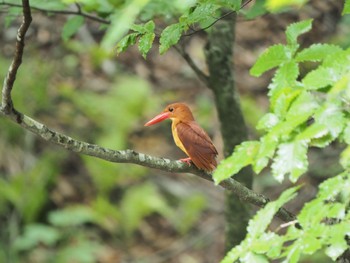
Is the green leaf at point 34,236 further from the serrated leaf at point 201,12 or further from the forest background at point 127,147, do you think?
the serrated leaf at point 201,12

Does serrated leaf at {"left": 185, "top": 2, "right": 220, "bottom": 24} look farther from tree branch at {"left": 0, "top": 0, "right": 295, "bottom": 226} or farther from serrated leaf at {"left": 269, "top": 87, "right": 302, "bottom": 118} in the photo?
serrated leaf at {"left": 269, "top": 87, "right": 302, "bottom": 118}

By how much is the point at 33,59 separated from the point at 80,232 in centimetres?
171

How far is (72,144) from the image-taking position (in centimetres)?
205

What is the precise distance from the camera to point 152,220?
21.0 ft

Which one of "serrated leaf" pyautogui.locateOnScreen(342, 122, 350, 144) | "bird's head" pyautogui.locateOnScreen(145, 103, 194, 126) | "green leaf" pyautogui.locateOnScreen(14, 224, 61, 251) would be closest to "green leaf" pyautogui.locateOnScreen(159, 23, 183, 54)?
"serrated leaf" pyautogui.locateOnScreen(342, 122, 350, 144)

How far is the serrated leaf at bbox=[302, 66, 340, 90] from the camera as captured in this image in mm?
1491

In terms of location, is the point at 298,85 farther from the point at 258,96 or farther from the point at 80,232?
the point at 258,96

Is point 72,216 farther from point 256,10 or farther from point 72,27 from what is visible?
point 256,10

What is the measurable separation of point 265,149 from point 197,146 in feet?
4.16

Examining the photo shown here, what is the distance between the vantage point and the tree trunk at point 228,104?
334 centimetres

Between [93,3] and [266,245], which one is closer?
[266,245]

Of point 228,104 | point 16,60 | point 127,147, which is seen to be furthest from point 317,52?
point 127,147

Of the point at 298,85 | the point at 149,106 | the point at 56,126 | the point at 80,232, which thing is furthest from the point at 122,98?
the point at 298,85

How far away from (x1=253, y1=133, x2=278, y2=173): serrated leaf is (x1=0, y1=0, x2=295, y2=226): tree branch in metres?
0.73
